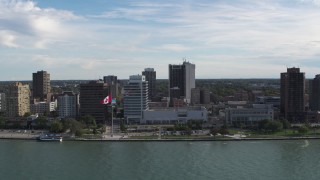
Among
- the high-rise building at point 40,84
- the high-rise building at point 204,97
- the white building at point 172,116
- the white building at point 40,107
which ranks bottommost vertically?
the white building at point 172,116

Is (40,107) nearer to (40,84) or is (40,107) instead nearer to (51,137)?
(40,84)

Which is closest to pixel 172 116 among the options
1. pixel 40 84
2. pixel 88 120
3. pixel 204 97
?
pixel 88 120

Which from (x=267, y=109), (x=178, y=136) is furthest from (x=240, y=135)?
(x=267, y=109)

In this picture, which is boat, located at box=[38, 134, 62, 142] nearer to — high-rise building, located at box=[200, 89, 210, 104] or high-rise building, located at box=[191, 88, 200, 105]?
high-rise building, located at box=[191, 88, 200, 105]

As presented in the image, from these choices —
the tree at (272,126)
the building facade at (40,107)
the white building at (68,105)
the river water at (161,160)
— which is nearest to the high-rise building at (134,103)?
the white building at (68,105)

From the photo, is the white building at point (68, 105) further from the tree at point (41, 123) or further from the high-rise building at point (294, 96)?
the high-rise building at point (294, 96)
